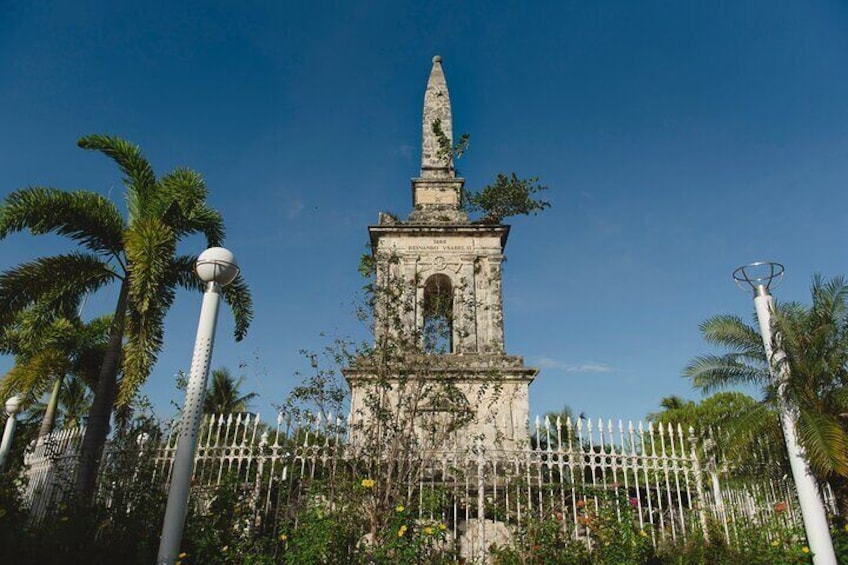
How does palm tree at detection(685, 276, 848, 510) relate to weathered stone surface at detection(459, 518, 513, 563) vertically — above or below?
above

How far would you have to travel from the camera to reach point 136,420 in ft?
31.3

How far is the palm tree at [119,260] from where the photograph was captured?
9.54 meters

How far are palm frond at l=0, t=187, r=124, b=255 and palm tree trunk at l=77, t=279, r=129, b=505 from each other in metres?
1.03

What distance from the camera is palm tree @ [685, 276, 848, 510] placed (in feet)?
25.1

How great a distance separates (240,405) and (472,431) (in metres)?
25.5

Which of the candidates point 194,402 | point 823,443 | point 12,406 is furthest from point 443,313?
point 12,406

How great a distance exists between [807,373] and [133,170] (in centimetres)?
1260

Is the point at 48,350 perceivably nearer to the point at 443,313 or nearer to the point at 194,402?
the point at 443,313

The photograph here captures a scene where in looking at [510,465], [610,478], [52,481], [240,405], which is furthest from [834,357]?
[240,405]

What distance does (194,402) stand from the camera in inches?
247

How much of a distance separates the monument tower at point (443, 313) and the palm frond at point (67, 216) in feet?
17.6

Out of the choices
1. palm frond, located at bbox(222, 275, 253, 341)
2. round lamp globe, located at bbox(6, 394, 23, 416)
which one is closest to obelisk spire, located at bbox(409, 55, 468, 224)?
palm frond, located at bbox(222, 275, 253, 341)

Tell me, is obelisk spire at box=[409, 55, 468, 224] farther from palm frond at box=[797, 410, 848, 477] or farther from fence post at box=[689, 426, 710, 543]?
palm frond at box=[797, 410, 848, 477]

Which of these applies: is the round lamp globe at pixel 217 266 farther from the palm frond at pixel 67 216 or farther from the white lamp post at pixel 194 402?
the palm frond at pixel 67 216
